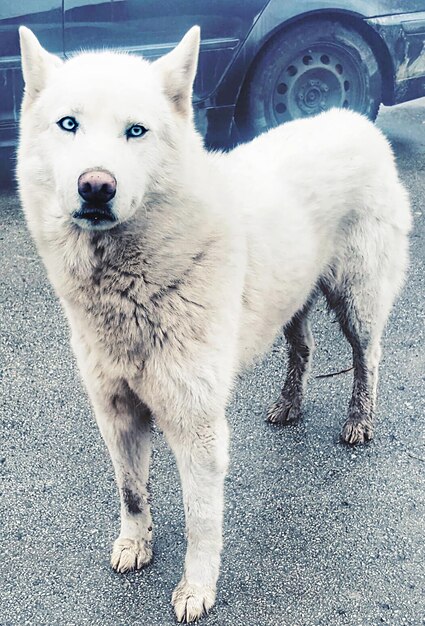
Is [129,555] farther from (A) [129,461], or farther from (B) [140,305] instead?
(B) [140,305]

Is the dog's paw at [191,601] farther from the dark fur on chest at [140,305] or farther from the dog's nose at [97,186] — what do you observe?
the dog's nose at [97,186]

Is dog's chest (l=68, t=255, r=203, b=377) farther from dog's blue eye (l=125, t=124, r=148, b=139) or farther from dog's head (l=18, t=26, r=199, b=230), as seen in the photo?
dog's blue eye (l=125, t=124, r=148, b=139)

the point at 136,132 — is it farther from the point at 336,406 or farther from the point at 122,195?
the point at 336,406

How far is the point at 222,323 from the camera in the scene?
2.58 m

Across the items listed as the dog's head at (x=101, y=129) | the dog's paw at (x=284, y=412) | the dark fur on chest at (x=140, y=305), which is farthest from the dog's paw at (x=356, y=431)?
the dog's head at (x=101, y=129)

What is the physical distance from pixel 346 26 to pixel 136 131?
394 cm

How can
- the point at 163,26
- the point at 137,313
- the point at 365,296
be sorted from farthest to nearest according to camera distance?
1. the point at 163,26
2. the point at 365,296
3. the point at 137,313

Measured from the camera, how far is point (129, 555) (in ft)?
9.25

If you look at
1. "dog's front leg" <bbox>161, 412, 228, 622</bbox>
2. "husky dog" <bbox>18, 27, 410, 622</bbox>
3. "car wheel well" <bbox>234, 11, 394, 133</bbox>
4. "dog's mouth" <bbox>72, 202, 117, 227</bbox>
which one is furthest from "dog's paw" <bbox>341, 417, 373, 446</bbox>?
"car wheel well" <bbox>234, 11, 394, 133</bbox>

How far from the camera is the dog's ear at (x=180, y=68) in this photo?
2.41 metres

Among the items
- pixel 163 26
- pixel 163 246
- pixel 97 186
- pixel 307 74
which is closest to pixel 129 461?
pixel 163 246

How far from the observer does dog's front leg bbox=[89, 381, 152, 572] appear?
266 cm

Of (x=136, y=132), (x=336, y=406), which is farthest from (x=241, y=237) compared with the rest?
(x=336, y=406)

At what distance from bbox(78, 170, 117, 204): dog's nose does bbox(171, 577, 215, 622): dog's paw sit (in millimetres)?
1407
